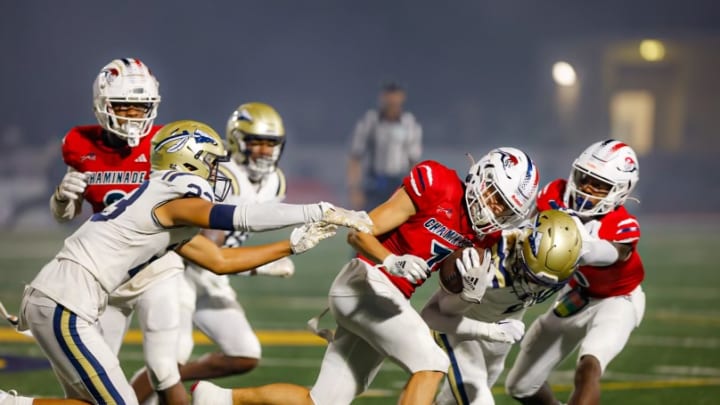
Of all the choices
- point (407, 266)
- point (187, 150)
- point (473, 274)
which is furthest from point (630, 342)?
point (187, 150)

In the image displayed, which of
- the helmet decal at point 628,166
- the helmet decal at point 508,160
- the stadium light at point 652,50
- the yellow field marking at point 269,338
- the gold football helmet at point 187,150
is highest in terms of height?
the gold football helmet at point 187,150

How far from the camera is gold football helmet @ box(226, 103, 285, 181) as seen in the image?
5.52 m

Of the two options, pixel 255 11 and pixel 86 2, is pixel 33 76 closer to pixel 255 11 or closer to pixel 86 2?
pixel 86 2

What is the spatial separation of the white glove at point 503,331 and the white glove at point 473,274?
0.76ft

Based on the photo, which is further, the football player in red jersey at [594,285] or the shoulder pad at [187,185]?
the football player in red jersey at [594,285]

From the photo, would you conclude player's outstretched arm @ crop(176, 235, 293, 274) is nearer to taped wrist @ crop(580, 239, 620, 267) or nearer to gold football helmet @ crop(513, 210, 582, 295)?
gold football helmet @ crop(513, 210, 582, 295)

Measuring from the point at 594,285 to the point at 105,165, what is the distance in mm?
2256

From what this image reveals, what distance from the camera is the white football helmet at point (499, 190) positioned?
4.11 m

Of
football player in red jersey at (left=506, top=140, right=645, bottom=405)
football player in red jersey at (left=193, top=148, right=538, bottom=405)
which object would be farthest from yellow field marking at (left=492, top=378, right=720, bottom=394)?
football player in red jersey at (left=193, top=148, right=538, bottom=405)

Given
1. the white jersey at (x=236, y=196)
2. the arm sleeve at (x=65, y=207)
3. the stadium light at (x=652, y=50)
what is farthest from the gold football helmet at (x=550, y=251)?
the stadium light at (x=652, y=50)

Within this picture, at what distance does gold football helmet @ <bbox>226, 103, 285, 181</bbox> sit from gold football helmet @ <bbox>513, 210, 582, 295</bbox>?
1863 millimetres

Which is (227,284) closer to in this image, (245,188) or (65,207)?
(245,188)

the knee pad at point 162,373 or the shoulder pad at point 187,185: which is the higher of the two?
the shoulder pad at point 187,185

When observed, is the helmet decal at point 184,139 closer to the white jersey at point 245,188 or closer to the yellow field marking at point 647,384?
the white jersey at point 245,188
